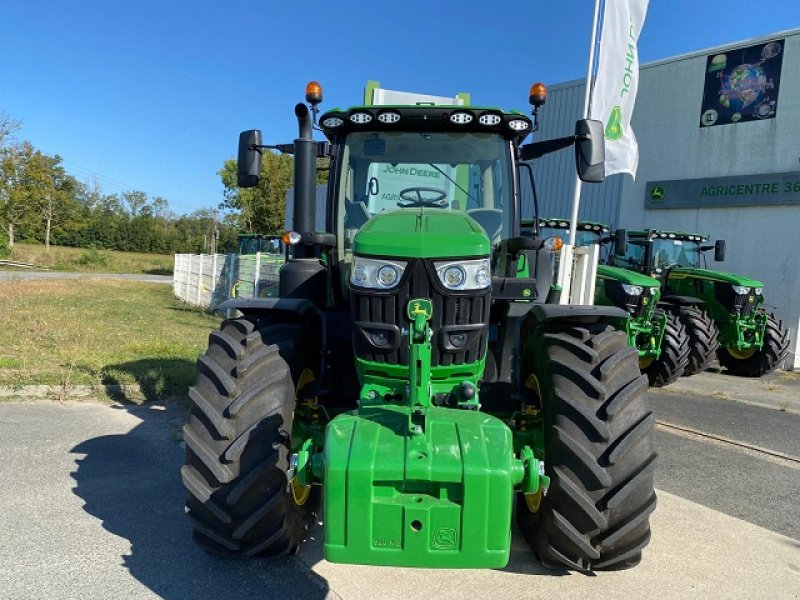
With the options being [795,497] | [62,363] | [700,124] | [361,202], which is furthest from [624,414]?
[700,124]

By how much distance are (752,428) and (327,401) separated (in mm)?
5228

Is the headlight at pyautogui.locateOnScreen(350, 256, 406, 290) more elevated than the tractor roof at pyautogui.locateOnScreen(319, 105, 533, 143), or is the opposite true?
the tractor roof at pyautogui.locateOnScreen(319, 105, 533, 143)

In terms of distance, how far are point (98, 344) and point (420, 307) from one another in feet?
24.5

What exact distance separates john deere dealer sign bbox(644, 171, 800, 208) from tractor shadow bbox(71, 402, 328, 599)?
12.9 meters

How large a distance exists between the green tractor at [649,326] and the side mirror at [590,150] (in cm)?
513

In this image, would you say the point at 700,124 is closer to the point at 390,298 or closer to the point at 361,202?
the point at 361,202

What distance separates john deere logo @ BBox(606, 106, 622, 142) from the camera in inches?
365

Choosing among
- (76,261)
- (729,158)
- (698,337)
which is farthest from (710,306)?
(76,261)

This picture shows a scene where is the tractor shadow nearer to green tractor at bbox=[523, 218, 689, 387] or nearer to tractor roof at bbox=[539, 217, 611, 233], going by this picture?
green tractor at bbox=[523, 218, 689, 387]

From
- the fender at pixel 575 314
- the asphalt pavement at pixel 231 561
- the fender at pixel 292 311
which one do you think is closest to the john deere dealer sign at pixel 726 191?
the asphalt pavement at pixel 231 561

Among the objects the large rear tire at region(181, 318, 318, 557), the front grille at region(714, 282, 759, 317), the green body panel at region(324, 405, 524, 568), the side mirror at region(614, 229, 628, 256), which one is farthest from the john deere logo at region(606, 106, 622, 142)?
the green body panel at region(324, 405, 524, 568)

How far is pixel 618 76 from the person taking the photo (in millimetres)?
9172

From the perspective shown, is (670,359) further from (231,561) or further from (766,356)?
(231,561)

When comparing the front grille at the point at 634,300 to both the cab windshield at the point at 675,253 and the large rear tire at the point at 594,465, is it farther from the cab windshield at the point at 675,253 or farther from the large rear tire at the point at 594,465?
the large rear tire at the point at 594,465
